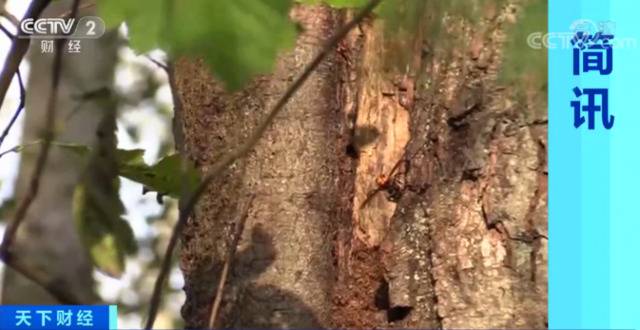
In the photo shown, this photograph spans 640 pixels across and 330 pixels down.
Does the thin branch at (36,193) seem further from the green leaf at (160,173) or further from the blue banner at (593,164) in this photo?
the blue banner at (593,164)

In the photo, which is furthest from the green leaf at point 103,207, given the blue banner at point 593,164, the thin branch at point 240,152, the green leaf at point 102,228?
the blue banner at point 593,164

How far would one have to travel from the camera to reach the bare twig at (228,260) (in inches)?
24.6

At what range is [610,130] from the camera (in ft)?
2.12

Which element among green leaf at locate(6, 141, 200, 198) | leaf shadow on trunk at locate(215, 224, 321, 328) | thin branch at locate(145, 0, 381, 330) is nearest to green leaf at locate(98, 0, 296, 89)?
thin branch at locate(145, 0, 381, 330)

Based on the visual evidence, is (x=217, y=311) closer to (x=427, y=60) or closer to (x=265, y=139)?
(x=265, y=139)

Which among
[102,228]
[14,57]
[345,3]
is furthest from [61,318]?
[345,3]

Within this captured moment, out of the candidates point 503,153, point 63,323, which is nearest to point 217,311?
point 63,323

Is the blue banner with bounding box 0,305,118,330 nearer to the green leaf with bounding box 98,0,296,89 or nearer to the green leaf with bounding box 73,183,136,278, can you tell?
the green leaf with bounding box 73,183,136,278

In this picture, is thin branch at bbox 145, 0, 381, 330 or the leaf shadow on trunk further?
the leaf shadow on trunk

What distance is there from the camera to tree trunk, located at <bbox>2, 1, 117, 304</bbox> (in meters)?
0.67

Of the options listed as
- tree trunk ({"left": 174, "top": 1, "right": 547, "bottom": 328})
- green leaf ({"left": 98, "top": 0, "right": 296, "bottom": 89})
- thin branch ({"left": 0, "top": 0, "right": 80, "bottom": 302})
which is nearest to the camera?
green leaf ({"left": 98, "top": 0, "right": 296, "bottom": 89})

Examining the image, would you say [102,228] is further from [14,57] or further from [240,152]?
[240,152]

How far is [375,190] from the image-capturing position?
2.24 ft

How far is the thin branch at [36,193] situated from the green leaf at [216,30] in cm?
10
